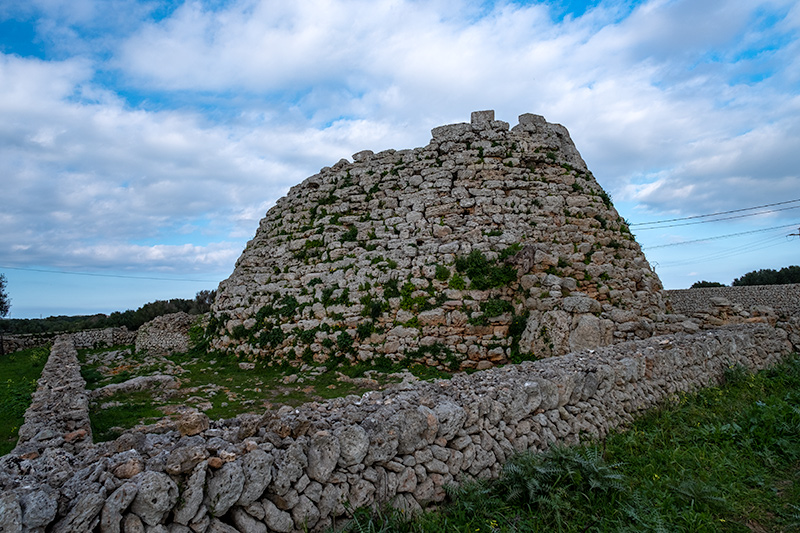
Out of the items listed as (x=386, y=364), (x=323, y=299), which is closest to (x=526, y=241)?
(x=386, y=364)

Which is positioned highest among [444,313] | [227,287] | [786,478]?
[227,287]

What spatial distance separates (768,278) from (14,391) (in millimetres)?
43532

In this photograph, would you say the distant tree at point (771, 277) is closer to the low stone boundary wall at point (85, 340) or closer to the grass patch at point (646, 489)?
the grass patch at point (646, 489)

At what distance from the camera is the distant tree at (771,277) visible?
31406 millimetres

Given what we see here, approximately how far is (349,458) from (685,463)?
3925 millimetres

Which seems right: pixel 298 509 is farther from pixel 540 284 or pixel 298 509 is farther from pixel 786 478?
pixel 540 284

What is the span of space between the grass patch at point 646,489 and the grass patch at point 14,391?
18.7 ft

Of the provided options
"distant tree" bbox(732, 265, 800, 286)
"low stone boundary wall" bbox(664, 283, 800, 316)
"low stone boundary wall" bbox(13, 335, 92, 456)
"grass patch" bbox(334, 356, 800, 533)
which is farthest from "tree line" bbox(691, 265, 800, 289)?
"low stone boundary wall" bbox(13, 335, 92, 456)

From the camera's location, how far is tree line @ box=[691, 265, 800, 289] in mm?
Result: 31322

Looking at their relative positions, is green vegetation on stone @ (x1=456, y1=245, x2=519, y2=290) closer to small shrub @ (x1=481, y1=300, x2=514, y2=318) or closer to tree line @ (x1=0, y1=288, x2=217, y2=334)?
small shrub @ (x1=481, y1=300, x2=514, y2=318)

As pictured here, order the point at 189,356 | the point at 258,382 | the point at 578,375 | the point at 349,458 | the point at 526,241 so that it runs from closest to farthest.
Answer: the point at 349,458
the point at 578,375
the point at 258,382
the point at 526,241
the point at 189,356

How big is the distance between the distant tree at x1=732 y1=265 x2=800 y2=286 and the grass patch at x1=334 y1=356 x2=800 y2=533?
34.6 m

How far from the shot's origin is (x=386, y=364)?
32.8 feet

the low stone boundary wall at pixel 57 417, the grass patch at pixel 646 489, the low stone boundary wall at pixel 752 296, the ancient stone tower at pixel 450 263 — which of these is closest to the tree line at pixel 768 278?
the low stone boundary wall at pixel 752 296
